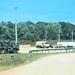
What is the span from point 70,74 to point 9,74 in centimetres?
338

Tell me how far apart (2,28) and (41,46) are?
5856 cm

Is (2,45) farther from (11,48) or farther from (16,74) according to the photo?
(16,74)

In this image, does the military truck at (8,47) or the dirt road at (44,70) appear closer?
the dirt road at (44,70)

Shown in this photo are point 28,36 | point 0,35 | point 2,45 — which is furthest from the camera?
point 28,36

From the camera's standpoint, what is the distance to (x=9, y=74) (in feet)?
61.4

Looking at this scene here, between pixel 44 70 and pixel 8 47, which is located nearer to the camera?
pixel 44 70

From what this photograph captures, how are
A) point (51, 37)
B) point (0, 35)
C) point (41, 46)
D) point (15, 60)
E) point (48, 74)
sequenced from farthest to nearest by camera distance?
point (51, 37) < point (0, 35) < point (41, 46) < point (15, 60) < point (48, 74)

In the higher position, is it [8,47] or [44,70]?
[8,47]

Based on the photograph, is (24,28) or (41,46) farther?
(24,28)

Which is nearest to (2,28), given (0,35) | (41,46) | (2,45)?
(0,35)

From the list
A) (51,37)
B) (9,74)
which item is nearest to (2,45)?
(9,74)

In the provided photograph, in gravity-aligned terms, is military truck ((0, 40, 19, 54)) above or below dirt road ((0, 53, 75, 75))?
above

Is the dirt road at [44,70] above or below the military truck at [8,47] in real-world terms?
below

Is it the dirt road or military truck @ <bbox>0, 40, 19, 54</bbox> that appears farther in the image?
military truck @ <bbox>0, 40, 19, 54</bbox>
